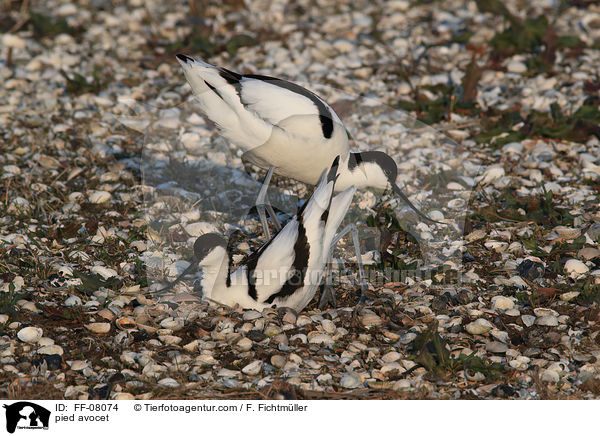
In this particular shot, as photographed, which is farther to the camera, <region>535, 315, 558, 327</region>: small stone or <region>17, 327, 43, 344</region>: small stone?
<region>535, 315, 558, 327</region>: small stone

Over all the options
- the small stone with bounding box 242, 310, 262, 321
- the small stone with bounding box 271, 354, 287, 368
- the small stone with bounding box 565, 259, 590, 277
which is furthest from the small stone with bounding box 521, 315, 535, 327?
the small stone with bounding box 242, 310, 262, 321

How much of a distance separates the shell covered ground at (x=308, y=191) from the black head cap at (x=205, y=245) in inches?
11.8

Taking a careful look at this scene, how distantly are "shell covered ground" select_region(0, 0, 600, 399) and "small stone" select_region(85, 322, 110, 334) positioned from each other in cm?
1

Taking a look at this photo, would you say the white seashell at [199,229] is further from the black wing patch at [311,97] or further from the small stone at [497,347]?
the small stone at [497,347]

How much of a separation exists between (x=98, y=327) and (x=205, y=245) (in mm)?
699

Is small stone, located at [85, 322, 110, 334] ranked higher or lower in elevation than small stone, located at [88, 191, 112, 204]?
lower

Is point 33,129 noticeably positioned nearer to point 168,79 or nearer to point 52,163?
point 52,163

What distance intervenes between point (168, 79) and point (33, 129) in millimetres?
1402

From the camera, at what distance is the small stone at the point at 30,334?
12.1ft

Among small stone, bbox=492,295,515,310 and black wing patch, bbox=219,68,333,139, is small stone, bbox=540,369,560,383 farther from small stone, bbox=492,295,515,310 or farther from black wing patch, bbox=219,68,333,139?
black wing patch, bbox=219,68,333,139

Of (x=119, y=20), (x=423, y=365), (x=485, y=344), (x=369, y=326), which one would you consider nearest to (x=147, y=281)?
(x=369, y=326)

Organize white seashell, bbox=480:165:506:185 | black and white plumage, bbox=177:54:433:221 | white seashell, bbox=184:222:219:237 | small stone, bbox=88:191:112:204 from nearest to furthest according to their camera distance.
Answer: black and white plumage, bbox=177:54:433:221, white seashell, bbox=184:222:219:237, small stone, bbox=88:191:112:204, white seashell, bbox=480:165:506:185

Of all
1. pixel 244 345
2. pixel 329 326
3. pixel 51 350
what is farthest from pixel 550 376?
pixel 51 350
